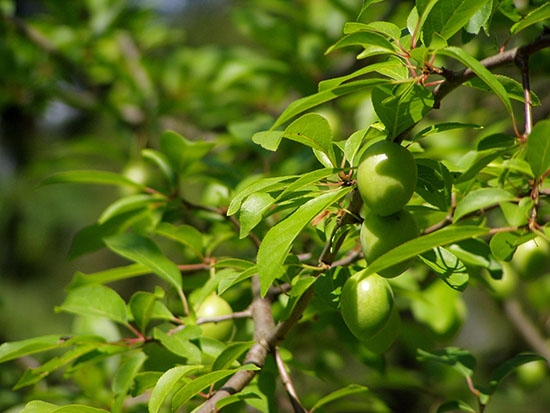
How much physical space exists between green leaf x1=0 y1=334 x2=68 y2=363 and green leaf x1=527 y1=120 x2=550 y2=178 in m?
0.54

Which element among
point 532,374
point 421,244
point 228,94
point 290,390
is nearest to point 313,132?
point 421,244

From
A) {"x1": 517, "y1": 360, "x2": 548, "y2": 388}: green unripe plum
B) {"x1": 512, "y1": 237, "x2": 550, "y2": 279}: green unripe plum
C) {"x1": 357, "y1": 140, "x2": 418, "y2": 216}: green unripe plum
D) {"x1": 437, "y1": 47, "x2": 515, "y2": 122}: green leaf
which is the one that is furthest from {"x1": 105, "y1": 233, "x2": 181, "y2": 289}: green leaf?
{"x1": 517, "y1": 360, "x2": 548, "y2": 388}: green unripe plum

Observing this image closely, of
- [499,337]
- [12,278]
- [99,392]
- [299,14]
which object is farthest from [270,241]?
[12,278]

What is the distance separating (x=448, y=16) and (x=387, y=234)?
19cm

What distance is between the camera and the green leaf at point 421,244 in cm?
46

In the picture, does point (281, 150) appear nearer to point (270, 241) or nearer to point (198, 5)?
point (270, 241)

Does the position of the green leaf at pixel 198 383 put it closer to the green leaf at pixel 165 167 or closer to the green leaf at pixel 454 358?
the green leaf at pixel 454 358

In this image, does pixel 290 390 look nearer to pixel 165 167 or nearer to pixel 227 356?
pixel 227 356

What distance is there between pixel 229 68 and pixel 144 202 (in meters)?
0.70

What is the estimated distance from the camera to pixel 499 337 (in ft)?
7.66

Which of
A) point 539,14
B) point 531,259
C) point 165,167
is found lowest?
point 531,259

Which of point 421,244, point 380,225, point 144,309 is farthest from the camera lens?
point 144,309

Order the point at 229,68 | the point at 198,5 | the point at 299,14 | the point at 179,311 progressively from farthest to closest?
the point at 198,5, the point at 299,14, the point at 229,68, the point at 179,311

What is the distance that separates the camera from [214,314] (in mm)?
831
